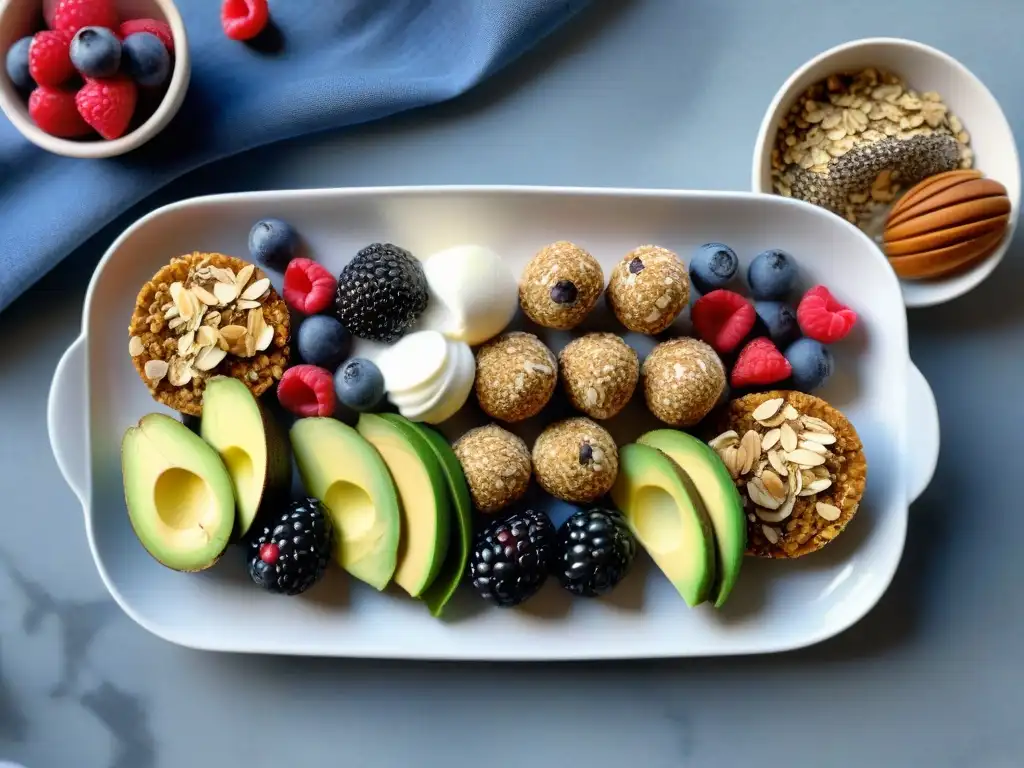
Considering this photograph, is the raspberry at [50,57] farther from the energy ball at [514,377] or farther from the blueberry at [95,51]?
the energy ball at [514,377]

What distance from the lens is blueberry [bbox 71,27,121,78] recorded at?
3.64ft

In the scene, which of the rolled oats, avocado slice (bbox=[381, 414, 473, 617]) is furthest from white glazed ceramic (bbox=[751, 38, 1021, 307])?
avocado slice (bbox=[381, 414, 473, 617])

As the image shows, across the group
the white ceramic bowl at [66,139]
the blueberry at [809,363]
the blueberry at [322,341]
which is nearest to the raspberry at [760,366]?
the blueberry at [809,363]

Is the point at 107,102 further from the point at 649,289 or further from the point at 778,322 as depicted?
the point at 778,322

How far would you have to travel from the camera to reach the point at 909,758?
4.42 ft

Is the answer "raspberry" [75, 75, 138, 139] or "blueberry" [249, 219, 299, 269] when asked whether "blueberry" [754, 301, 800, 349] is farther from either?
"raspberry" [75, 75, 138, 139]

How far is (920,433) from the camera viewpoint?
1.25 m

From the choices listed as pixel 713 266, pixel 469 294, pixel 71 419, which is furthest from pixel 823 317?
pixel 71 419

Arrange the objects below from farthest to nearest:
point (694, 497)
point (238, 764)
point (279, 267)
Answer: point (238, 764) < point (279, 267) < point (694, 497)

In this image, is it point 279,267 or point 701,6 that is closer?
point 279,267

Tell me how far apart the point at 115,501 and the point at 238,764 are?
48 centimetres

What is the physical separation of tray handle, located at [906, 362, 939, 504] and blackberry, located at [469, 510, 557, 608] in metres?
0.56

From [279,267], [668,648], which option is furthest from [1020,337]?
[279,267]

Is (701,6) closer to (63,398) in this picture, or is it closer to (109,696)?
(63,398)
